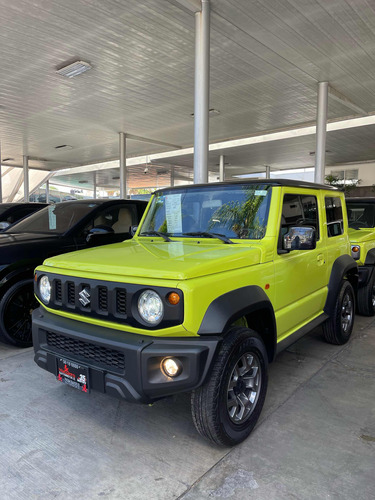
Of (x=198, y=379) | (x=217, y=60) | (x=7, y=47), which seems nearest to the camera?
(x=198, y=379)

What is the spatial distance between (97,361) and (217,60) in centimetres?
803

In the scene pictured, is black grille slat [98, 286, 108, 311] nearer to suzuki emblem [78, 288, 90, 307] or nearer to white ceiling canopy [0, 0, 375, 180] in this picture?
suzuki emblem [78, 288, 90, 307]

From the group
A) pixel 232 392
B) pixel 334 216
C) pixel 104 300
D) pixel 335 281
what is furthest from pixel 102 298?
pixel 334 216

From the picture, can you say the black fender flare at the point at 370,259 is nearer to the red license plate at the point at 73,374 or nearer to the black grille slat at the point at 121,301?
the black grille slat at the point at 121,301

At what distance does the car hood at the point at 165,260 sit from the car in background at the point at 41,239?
148 cm

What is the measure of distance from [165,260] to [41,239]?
107 inches

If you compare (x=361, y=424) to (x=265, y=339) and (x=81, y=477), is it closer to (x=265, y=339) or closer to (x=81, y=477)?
(x=265, y=339)

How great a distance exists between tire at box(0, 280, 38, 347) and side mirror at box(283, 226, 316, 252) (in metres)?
2.98

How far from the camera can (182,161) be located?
71.8 ft

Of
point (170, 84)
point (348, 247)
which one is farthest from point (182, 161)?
point (348, 247)

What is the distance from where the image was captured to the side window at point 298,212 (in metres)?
3.30

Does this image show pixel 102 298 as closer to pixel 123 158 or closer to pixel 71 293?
pixel 71 293

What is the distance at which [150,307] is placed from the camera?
239 centimetres

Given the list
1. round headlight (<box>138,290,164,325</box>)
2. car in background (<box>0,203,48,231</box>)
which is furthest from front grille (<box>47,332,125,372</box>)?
car in background (<box>0,203,48,231</box>)
